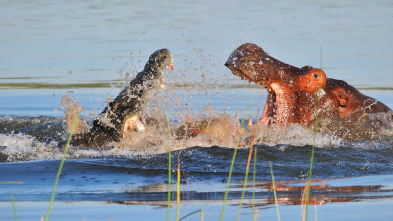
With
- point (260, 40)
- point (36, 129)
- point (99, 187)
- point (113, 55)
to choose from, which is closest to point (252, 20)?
point (260, 40)

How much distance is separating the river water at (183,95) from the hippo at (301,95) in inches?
5.8

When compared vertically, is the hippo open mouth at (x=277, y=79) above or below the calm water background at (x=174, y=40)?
below

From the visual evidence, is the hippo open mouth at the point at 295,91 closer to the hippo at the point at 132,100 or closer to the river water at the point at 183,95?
the river water at the point at 183,95

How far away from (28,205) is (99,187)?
1.84 feet

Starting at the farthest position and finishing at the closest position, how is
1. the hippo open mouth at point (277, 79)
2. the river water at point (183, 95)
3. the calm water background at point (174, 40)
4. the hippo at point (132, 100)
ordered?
the calm water background at point (174, 40)
the hippo open mouth at point (277, 79)
the hippo at point (132, 100)
the river water at point (183, 95)

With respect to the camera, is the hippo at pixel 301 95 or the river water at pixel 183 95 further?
the hippo at pixel 301 95

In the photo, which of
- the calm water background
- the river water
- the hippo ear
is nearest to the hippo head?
the river water

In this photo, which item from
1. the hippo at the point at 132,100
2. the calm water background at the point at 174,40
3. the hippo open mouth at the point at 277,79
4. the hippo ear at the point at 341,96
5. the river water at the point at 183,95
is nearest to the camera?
the river water at the point at 183,95

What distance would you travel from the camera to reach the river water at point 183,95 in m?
4.83

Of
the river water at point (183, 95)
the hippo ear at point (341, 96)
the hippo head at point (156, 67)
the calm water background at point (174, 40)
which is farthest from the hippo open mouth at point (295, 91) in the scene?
the calm water background at point (174, 40)

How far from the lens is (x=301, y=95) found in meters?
6.46

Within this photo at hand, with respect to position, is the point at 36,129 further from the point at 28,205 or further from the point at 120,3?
the point at 120,3

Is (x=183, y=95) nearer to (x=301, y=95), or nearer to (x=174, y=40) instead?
(x=301, y=95)

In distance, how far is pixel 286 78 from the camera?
6402 millimetres
